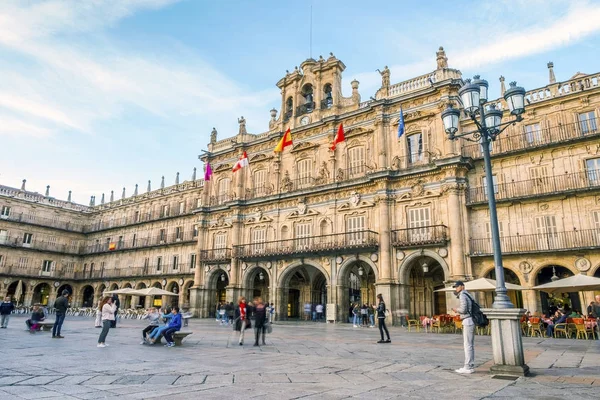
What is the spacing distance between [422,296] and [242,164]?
51.0 ft

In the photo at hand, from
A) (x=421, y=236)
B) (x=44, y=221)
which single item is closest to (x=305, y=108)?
(x=421, y=236)

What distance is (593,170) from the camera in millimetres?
21812

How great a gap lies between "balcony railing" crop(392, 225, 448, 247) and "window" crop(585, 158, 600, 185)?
24.6 ft

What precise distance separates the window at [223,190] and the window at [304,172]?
7321 millimetres

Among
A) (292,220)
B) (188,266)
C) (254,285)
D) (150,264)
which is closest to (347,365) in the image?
(292,220)

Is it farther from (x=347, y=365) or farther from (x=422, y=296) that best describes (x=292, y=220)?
(x=347, y=365)

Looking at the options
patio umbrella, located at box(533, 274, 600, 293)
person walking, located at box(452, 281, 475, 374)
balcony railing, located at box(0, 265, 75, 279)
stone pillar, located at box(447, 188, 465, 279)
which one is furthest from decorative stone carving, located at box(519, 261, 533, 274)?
balcony railing, located at box(0, 265, 75, 279)

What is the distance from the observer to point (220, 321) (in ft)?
90.2

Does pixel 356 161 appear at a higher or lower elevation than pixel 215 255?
higher

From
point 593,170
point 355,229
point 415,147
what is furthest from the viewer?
point 355,229

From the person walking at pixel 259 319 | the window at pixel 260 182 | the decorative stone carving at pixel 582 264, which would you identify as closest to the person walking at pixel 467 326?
the person walking at pixel 259 319

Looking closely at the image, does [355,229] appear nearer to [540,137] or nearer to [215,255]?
[540,137]

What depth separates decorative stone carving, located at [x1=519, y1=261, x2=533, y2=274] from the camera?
22.2 meters

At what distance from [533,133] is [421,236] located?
332 inches
